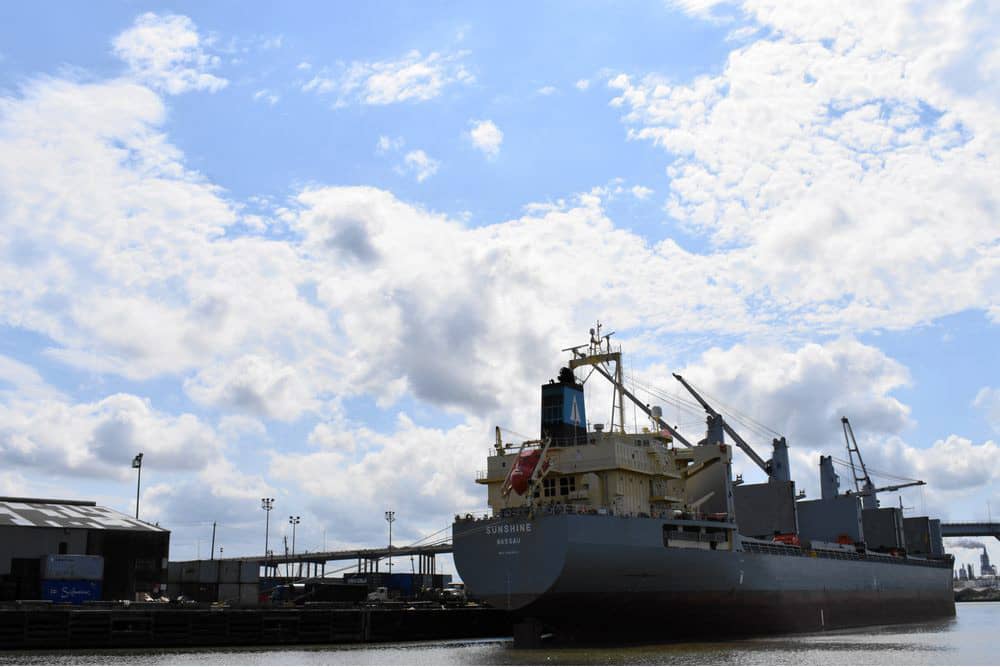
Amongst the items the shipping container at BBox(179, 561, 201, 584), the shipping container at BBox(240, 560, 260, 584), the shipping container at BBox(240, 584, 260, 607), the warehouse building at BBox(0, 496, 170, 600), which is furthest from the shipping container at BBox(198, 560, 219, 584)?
the warehouse building at BBox(0, 496, 170, 600)

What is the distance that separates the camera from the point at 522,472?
1464 inches

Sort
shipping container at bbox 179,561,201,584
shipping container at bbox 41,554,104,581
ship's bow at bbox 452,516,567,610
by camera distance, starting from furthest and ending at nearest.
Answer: shipping container at bbox 179,561,201,584 < shipping container at bbox 41,554,104,581 < ship's bow at bbox 452,516,567,610

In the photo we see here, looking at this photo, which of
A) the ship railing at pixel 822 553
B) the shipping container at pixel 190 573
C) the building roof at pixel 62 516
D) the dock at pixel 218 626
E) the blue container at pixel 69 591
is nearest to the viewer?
the dock at pixel 218 626

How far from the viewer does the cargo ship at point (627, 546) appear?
34.2 metres

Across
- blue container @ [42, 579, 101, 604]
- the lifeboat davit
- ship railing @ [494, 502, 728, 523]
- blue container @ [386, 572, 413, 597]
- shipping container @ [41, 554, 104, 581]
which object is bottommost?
blue container @ [386, 572, 413, 597]

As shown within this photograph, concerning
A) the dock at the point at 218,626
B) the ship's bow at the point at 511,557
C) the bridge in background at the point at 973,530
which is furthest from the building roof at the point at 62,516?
the bridge in background at the point at 973,530

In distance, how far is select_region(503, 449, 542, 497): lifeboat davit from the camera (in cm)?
3691

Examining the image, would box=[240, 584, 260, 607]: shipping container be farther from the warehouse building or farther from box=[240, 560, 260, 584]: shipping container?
the warehouse building

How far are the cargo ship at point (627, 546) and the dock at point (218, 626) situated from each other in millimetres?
8634

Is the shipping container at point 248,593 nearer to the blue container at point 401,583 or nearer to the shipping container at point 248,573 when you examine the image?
the shipping container at point 248,573

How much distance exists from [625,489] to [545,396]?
5.66 metres

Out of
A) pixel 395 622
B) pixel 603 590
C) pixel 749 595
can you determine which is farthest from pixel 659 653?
pixel 395 622

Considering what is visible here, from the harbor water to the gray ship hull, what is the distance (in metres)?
1.05

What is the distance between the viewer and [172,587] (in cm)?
5144
